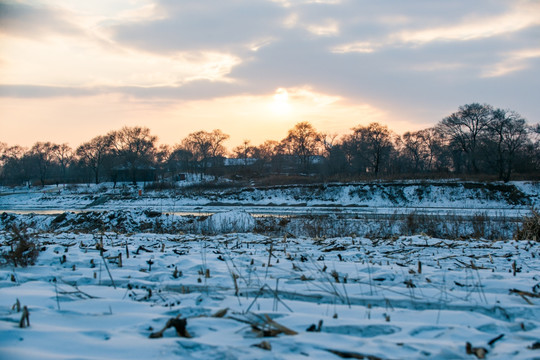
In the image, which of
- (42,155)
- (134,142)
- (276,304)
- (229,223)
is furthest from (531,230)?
(42,155)

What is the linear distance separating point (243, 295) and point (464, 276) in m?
3.30

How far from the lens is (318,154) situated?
99.6 meters

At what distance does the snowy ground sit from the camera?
2723 millimetres

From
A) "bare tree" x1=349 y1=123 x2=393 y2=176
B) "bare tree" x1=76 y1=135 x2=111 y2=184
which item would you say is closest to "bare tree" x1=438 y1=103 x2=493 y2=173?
"bare tree" x1=349 y1=123 x2=393 y2=176

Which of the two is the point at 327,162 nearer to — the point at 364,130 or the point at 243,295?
the point at 364,130

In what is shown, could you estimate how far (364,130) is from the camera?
7362 cm

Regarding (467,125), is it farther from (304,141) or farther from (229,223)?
(229,223)

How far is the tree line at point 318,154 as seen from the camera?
163ft

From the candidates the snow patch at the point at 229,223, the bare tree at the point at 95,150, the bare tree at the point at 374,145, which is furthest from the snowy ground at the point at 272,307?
the bare tree at the point at 95,150

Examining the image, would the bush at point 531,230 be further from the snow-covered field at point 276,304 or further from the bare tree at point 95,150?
the bare tree at point 95,150

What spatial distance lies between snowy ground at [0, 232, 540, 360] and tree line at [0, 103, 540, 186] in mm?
43134

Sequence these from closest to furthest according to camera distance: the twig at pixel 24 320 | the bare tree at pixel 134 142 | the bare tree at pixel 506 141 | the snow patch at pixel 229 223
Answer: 1. the twig at pixel 24 320
2. the snow patch at pixel 229 223
3. the bare tree at pixel 506 141
4. the bare tree at pixel 134 142

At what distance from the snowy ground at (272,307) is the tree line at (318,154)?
43.1 m

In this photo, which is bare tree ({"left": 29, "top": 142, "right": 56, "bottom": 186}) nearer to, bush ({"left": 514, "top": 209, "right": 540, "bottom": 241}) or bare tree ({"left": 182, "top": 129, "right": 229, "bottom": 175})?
bare tree ({"left": 182, "top": 129, "right": 229, "bottom": 175})
